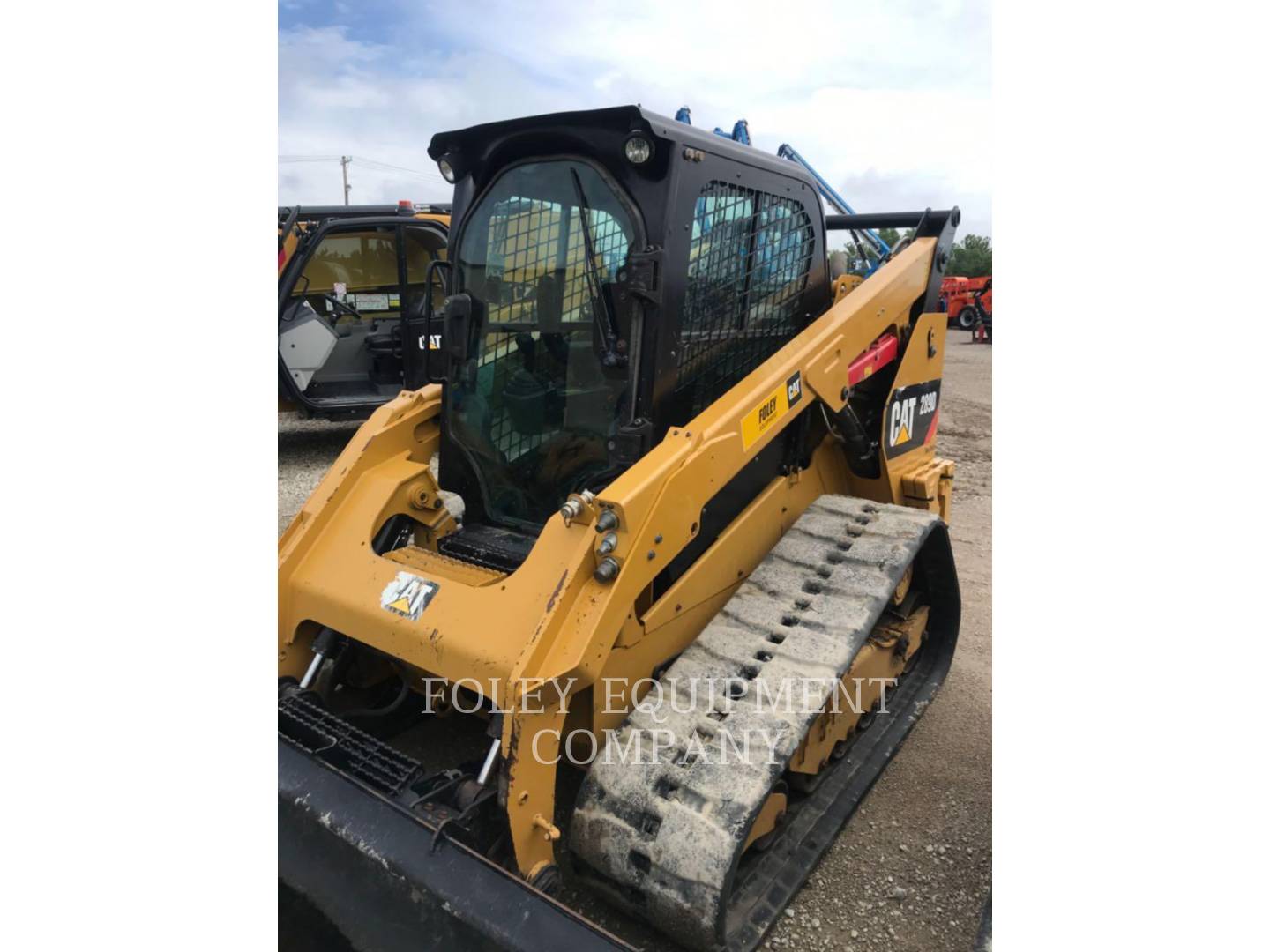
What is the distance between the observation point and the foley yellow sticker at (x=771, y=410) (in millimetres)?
2693

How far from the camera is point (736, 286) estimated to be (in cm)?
297

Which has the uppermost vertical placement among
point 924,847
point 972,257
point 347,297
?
point 972,257

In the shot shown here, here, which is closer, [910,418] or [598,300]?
[598,300]

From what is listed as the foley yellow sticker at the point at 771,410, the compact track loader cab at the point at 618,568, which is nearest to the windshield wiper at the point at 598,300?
the compact track loader cab at the point at 618,568

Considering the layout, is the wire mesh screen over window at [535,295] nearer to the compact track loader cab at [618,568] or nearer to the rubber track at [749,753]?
the compact track loader cab at [618,568]

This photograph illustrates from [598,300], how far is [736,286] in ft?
1.70

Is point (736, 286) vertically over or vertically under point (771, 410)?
over

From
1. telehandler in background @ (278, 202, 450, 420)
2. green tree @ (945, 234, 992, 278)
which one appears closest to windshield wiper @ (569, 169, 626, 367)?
telehandler in background @ (278, 202, 450, 420)

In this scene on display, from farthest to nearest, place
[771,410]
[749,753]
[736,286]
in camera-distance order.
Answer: [736,286] → [771,410] → [749,753]

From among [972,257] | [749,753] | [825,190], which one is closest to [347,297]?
[825,190]

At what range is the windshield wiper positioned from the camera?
277 centimetres

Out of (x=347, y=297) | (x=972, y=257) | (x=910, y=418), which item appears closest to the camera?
(x=910, y=418)

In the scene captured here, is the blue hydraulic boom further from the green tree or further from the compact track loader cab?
the green tree

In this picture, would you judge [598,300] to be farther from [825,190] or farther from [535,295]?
[825,190]
